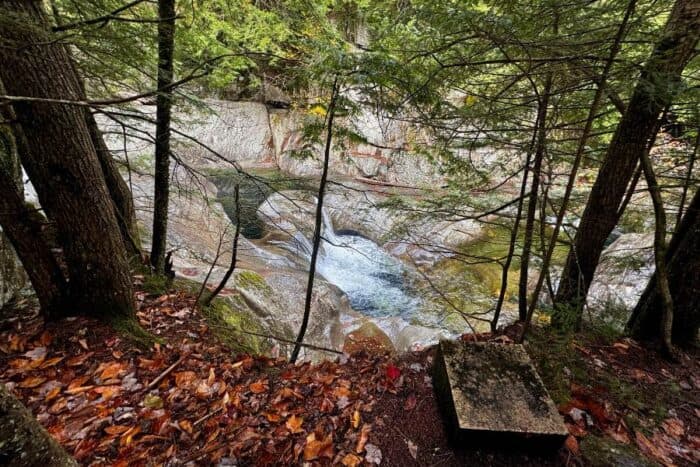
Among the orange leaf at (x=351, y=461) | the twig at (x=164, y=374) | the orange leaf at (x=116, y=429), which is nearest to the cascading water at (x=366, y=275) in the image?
the twig at (x=164, y=374)

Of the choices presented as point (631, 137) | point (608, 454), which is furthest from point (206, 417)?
point (631, 137)

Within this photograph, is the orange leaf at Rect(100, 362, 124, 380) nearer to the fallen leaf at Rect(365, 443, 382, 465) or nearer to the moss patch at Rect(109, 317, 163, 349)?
the moss patch at Rect(109, 317, 163, 349)

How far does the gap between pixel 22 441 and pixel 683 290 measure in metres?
4.72

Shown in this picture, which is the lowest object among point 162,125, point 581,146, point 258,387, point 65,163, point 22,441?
point 258,387

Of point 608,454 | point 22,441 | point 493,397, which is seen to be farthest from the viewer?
point 493,397

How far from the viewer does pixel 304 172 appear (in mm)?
14047

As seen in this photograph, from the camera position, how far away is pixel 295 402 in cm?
239

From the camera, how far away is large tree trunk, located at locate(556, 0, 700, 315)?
2127mm

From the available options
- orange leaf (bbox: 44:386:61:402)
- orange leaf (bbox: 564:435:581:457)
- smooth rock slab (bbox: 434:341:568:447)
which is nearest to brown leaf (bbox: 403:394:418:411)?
smooth rock slab (bbox: 434:341:568:447)

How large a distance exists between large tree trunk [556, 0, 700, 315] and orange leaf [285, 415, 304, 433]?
228 centimetres

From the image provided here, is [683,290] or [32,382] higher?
[683,290]

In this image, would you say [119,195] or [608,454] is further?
[119,195]

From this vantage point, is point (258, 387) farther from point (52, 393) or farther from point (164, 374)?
point (52, 393)

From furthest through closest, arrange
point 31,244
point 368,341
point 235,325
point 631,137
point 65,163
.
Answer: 1. point 368,341
2. point 235,325
3. point 631,137
4. point 31,244
5. point 65,163
